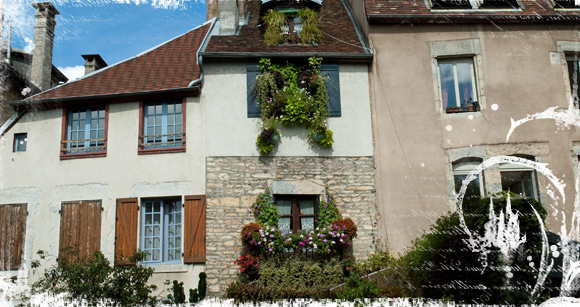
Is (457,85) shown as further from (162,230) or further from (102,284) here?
(102,284)

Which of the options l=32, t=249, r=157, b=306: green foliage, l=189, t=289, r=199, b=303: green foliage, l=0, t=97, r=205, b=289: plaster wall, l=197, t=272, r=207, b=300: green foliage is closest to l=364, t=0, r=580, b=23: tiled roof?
l=0, t=97, r=205, b=289: plaster wall

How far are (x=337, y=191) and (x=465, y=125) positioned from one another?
116 inches

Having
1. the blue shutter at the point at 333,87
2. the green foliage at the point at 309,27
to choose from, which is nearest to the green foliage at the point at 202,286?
the blue shutter at the point at 333,87

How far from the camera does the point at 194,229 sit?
10.7 meters

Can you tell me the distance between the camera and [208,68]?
1153 cm

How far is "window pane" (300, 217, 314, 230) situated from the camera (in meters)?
10.9

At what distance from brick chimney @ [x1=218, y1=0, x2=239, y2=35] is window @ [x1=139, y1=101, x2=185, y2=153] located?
7.45 feet

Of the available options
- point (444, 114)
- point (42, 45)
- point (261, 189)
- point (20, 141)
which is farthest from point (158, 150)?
point (444, 114)

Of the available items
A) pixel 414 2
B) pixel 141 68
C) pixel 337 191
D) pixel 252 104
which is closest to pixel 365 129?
pixel 337 191

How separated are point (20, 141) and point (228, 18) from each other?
5.29 m

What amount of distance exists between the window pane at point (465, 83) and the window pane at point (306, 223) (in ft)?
12.9

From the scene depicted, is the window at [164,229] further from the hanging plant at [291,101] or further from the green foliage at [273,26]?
the green foliage at [273,26]

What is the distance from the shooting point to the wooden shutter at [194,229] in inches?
416

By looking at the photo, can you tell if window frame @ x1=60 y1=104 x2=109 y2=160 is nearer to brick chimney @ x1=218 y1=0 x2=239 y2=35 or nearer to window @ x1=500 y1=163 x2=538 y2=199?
brick chimney @ x1=218 y1=0 x2=239 y2=35
